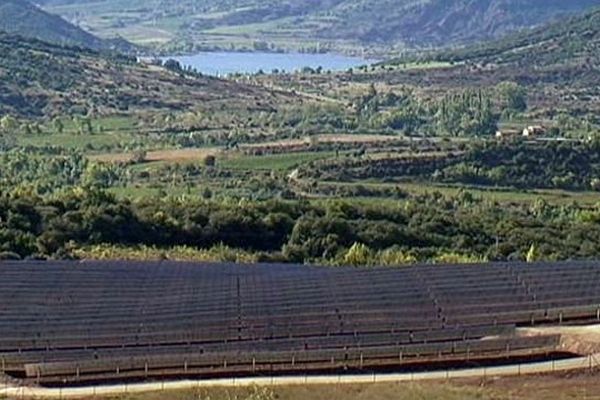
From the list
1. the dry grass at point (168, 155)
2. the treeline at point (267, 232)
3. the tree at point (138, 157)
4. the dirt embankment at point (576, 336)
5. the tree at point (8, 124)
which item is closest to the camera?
the dirt embankment at point (576, 336)

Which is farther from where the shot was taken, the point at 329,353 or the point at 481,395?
the point at 329,353

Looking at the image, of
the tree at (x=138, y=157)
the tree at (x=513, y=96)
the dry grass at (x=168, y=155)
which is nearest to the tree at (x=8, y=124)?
the dry grass at (x=168, y=155)

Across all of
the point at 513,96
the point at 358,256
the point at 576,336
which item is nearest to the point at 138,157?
the point at 358,256

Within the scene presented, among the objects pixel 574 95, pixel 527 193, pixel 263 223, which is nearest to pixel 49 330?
pixel 263 223

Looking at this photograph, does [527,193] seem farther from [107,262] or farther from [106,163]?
[107,262]

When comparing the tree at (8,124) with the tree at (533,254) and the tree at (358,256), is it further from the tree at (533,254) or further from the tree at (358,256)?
the tree at (533,254)

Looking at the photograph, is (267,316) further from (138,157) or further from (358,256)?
(138,157)
